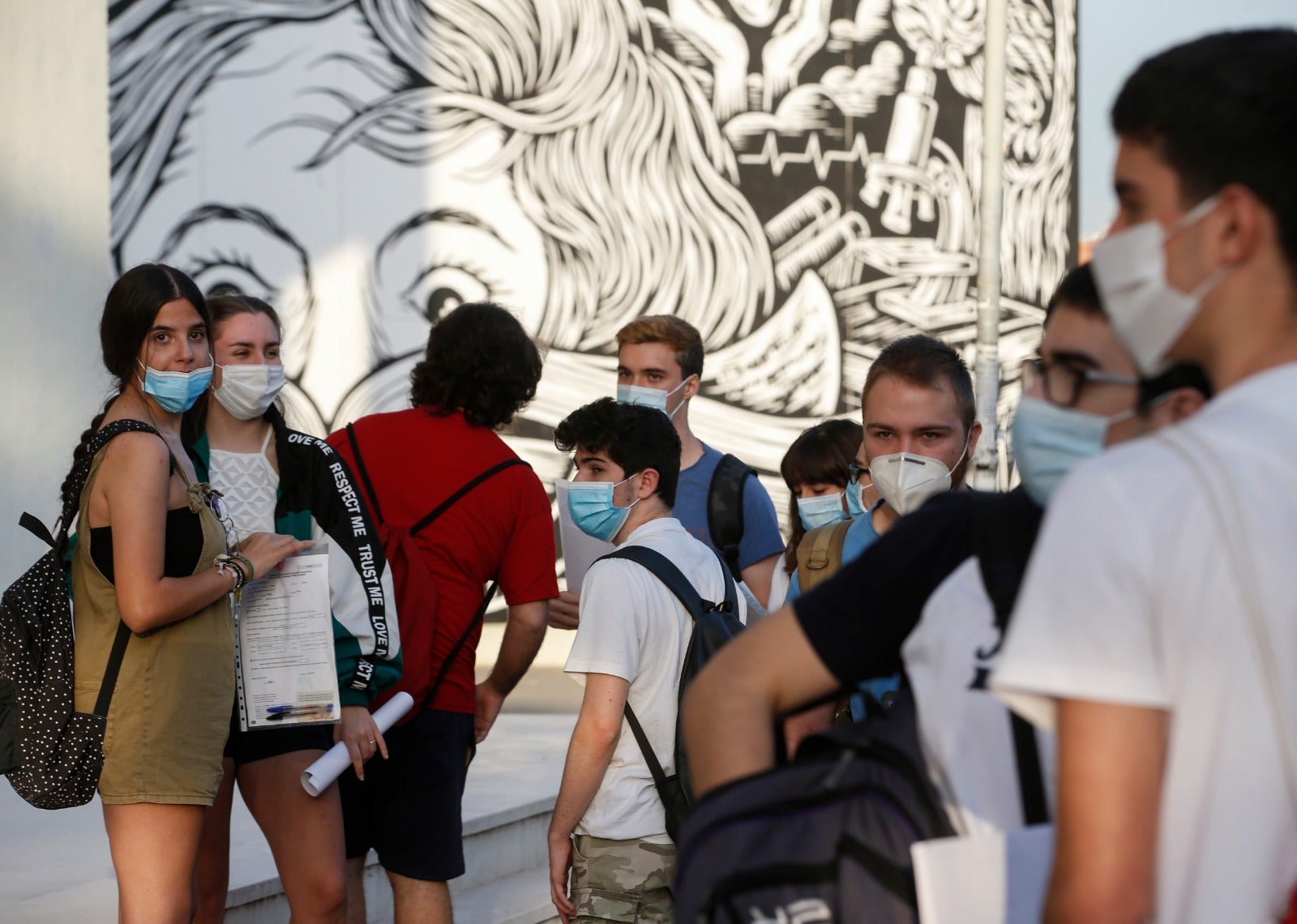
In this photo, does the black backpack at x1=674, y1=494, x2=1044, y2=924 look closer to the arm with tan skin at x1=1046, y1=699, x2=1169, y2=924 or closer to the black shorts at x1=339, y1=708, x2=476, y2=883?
the arm with tan skin at x1=1046, y1=699, x2=1169, y2=924

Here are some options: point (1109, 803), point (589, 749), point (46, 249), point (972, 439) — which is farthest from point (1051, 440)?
point (46, 249)

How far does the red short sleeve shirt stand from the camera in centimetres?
397

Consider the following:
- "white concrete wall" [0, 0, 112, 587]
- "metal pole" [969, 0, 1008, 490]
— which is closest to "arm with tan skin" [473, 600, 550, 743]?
"white concrete wall" [0, 0, 112, 587]

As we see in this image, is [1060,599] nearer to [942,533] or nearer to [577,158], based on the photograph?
[942,533]

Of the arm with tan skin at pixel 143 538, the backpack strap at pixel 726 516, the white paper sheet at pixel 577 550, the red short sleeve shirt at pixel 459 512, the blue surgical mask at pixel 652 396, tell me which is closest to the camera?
the arm with tan skin at pixel 143 538

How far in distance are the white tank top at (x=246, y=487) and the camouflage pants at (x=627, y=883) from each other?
1.16 m

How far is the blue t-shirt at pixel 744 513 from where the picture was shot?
4602mm

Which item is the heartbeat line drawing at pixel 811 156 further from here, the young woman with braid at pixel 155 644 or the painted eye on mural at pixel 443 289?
the young woman with braid at pixel 155 644

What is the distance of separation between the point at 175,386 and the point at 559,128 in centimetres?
749

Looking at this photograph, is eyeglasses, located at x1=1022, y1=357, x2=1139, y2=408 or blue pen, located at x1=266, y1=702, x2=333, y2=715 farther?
blue pen, located at x1=266, y1=702, x2=333, y2=715

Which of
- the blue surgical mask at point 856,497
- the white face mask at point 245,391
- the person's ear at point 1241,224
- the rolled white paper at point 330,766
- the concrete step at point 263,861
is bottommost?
the concrete step at point 263,861

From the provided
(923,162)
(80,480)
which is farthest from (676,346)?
(923,162)

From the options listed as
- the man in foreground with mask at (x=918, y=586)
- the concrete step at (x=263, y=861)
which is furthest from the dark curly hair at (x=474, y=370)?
the man in foreground with mask at (x=918, y=586)

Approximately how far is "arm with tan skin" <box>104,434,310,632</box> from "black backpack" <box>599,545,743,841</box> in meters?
0.96
